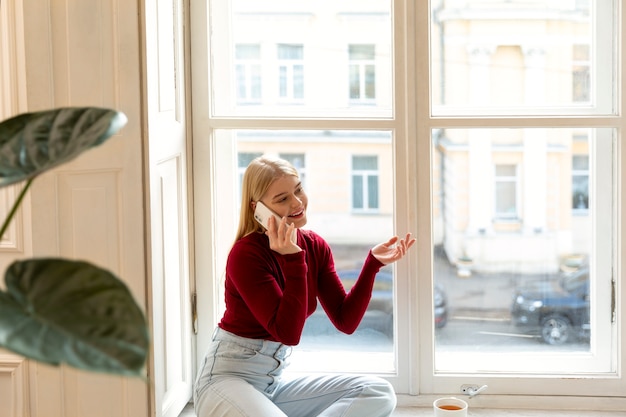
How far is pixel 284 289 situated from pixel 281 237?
0.18 meters

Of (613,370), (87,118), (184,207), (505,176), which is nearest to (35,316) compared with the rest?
(87,118)

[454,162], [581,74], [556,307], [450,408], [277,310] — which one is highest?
[581,74]

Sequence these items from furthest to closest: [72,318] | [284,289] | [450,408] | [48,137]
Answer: [450,408] → [284,289] → [48,137] → [72,318]

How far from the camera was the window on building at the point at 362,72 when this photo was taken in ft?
9.78

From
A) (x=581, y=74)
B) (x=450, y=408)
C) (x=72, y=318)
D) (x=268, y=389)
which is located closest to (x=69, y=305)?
(x=72, y=318)

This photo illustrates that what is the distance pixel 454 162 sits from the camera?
300cm

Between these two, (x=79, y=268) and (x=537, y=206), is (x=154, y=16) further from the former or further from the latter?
(x=79, y=268)

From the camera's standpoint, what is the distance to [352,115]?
2.99 metres

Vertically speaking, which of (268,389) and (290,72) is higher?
(290,72)

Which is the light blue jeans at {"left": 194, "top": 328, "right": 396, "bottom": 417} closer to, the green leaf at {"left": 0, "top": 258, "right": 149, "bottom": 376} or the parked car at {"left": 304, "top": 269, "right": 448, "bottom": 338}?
the parked car at {"left": 304, "top": 269, "right": 448, "bottom": 338}

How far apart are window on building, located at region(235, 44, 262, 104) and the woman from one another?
1.41 ft

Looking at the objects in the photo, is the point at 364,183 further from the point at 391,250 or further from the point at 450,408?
the point at 450,408

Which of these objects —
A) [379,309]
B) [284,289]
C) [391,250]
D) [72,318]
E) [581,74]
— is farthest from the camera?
[379,309]

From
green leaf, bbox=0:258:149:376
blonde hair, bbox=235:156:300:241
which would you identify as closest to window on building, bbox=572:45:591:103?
blonde hair, bbox=235:156:300:241
